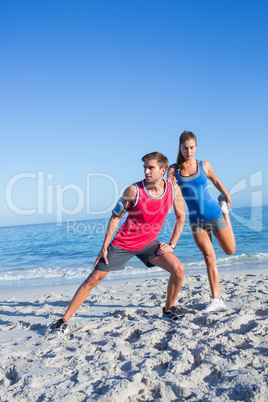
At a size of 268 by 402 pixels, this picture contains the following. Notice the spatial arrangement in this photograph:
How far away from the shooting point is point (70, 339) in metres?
3.25

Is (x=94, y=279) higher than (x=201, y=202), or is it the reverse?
(x=201, y=202)

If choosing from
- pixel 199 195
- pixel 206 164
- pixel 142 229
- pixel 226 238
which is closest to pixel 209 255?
pixel 226 238

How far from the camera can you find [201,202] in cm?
373

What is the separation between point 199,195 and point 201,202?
0.29 feet

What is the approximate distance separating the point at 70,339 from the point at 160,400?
5.09 feet

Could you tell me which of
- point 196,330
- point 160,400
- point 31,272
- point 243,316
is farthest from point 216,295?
point 31,272

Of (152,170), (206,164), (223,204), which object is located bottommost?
(223,204)

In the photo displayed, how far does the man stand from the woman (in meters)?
0.26

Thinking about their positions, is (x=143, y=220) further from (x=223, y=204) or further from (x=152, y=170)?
(x=223, y=204)

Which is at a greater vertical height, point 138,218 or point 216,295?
point 138,218

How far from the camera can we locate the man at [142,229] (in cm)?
334

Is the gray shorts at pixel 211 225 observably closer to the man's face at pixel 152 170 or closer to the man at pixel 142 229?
the man at pixel 142 229

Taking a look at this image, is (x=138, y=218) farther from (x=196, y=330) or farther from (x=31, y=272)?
(x=31, y=272)

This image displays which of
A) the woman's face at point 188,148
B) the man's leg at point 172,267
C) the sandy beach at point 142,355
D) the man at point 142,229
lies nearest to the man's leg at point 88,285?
the man at point 142,229
